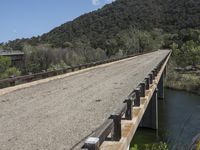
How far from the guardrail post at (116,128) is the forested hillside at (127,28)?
83728mm

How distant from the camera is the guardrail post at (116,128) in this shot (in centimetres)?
720

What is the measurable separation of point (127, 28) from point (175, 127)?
127 meters

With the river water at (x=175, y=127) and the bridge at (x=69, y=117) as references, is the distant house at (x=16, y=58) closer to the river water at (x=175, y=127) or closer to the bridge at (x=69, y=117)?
the river water at (x=175, y=127)

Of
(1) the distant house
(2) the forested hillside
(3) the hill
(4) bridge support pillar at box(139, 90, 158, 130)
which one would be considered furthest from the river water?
(3) the hill

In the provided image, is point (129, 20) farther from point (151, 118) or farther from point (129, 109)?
point (129, 109)

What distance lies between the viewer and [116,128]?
749 centimetres

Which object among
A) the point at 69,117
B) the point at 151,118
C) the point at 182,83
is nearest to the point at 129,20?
the point at 182,83

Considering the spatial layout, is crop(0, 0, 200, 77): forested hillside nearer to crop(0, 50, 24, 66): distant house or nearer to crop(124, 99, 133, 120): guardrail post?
crop(0, 50, 24, 66): distant house

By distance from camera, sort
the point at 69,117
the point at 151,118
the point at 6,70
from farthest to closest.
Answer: the point at 6,70 → the point at 151,118 → the point at 69,117

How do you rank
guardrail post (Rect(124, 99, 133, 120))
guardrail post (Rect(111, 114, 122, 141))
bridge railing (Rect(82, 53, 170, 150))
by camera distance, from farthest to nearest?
guardrail post (Rect(124, 99, 133, 120)) → guardrail post (Rect(111, 114, 122, 141)) → bridge railing (Rect(82, 53, 170, 150))

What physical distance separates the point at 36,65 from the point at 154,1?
118871mm

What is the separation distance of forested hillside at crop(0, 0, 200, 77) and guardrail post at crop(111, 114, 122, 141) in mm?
83728

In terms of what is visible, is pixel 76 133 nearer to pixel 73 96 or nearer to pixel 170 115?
pixel 73 96

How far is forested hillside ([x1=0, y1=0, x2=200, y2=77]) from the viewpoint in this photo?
380ft
